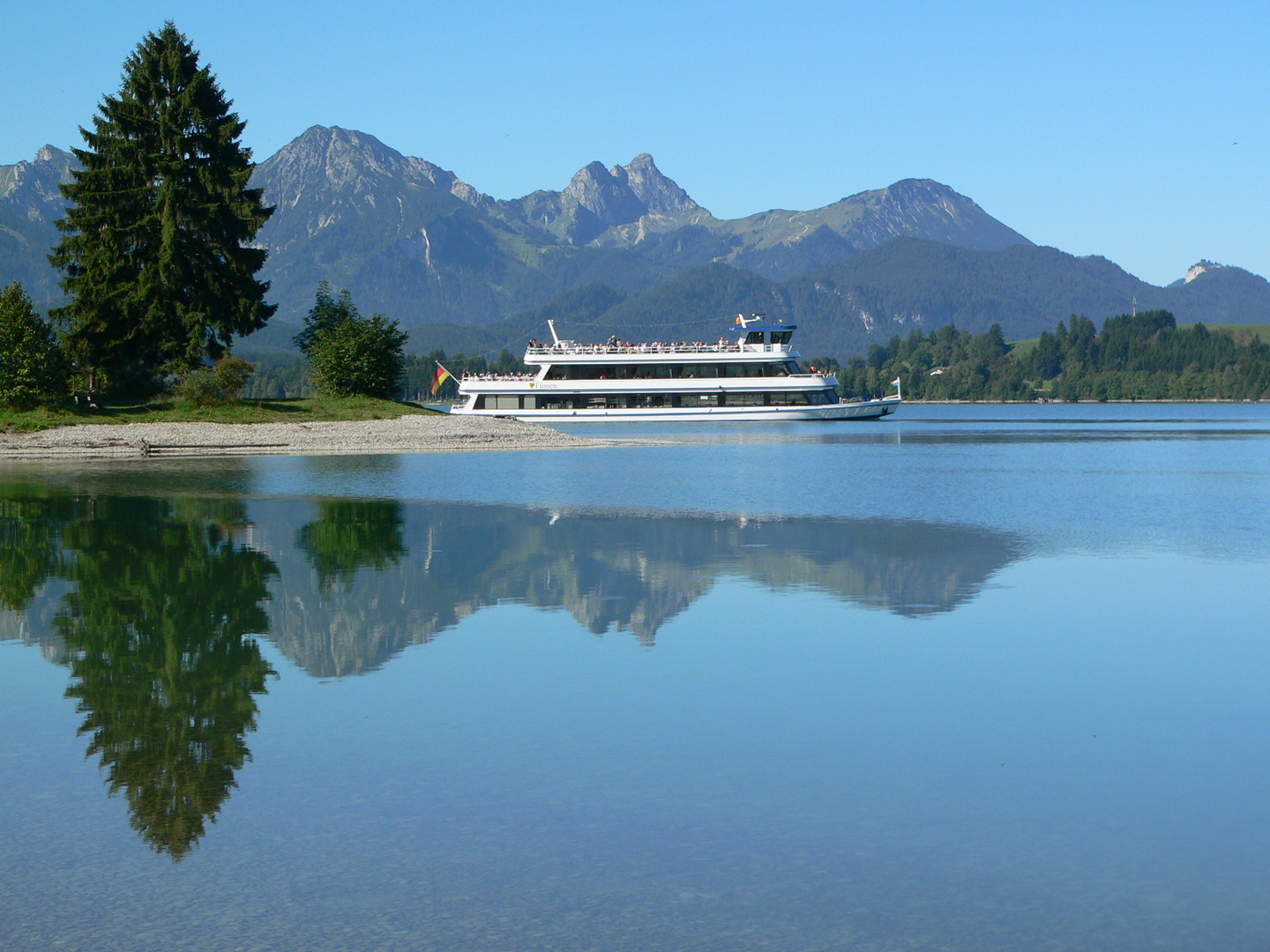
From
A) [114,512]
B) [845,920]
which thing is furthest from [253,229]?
[845,920]

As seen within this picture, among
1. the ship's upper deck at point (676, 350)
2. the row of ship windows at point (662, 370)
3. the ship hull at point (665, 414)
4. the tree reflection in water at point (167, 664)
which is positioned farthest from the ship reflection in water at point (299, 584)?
the row of ship windows at point (662, 370)

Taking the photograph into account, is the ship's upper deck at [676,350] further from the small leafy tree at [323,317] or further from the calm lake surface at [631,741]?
the calm lake surface at [631,741]

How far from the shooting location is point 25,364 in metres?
58.3

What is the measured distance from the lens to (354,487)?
127ft

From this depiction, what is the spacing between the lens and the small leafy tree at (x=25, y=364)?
5834cm

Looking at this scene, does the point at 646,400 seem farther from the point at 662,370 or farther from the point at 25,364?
the point at 25,364

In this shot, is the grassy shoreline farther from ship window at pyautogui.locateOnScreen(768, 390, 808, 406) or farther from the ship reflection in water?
ship window at pyautogui.locateOnScreen(768, 390, 808, 406)

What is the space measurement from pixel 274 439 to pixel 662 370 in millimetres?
45390

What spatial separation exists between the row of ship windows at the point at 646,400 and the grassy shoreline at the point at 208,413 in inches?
1087

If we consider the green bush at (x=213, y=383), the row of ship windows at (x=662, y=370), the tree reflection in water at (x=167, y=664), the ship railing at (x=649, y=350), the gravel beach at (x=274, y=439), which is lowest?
the tree reflection in water at (x=167, y=664)

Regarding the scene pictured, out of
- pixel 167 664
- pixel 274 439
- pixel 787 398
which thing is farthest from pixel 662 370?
pixel 167 664

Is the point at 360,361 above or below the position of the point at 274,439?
above

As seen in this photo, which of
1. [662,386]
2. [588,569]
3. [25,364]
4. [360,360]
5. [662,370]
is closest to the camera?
[588,569]

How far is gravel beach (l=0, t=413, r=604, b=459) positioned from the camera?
179 ft
